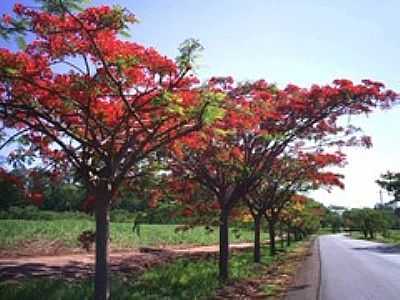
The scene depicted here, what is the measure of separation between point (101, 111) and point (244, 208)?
1847 cm

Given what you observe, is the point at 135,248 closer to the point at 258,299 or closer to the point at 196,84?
the point at 258,299

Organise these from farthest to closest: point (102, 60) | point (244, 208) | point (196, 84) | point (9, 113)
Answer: point (244, 208)
point (196, 84)
point (9, 113)
point (102, 60)

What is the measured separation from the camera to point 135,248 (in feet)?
103

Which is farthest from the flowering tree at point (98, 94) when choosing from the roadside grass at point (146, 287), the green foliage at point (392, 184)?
the green foliage at point (392, 184)

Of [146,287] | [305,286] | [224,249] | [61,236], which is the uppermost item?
[224,249]

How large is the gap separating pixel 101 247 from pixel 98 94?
2626 mm

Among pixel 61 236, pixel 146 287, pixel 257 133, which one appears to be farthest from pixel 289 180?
pixel 61 236

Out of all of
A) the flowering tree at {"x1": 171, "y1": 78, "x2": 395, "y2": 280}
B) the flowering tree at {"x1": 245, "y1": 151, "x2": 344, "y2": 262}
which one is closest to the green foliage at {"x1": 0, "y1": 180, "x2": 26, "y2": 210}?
the flowering tree at {"x1": 171, "y1": 78, "x2": 395, "y2": 280}

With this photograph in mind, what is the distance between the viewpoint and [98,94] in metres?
7.91

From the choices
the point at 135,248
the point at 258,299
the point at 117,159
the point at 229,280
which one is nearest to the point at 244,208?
the point at 135,248

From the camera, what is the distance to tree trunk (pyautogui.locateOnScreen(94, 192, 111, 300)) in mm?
8383

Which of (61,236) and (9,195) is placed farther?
(61,236)

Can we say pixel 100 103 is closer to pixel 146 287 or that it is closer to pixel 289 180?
pixel 146 287

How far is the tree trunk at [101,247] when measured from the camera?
8.38 meters
